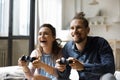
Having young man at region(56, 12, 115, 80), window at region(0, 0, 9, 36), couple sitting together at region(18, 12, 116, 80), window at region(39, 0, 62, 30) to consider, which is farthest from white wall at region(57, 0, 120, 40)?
young man at region(56, 12, 115, 80)

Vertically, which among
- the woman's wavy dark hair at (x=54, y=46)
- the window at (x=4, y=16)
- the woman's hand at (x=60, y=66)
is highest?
the window at (x=4, y=16)

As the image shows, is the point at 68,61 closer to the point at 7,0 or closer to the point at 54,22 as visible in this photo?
the point at 7,0

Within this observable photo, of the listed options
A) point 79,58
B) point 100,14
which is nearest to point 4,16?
point 100,14

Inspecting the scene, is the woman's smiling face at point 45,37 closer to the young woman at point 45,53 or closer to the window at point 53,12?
the young woman at point 45,53

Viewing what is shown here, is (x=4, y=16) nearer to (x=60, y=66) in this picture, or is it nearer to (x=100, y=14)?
(x=100, y=14)

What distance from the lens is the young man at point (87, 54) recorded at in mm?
1298

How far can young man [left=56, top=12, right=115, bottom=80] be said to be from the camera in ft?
4.26

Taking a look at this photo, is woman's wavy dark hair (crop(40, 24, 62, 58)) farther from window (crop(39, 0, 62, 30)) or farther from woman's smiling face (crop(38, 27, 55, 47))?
window (crop(39, 0, 62, 30))

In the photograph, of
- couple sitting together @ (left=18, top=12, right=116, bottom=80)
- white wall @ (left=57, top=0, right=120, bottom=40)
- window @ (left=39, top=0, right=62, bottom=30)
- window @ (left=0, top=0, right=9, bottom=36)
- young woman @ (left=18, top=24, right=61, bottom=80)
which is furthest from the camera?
window @ (left=39, top=0, right=62, bottom=30)

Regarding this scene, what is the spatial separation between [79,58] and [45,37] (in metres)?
0.33

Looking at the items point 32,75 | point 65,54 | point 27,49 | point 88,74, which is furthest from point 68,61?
point 27,49

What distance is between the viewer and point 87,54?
1424mm

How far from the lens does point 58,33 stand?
470 cm

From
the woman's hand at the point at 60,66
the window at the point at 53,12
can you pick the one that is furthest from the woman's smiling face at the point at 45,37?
the window at the point at 53,12
